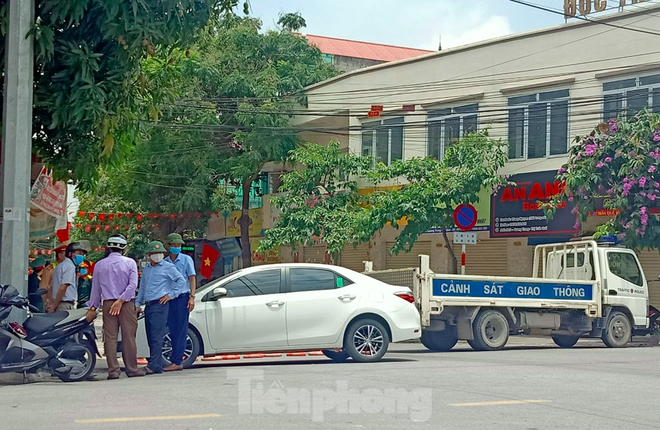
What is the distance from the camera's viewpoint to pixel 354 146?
106ft

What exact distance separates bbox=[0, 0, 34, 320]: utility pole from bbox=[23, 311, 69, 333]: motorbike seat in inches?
32.1

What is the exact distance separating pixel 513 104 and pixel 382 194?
4751 mm

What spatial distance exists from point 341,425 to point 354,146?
987 inches

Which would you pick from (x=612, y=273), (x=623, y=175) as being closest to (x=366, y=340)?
(x=612, y=273)

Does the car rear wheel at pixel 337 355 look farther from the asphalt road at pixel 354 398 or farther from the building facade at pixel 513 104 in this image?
the building facade at pixel 513 104

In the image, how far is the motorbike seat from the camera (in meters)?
11.1

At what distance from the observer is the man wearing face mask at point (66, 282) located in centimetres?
1391

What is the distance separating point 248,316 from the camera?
13531 millimetres

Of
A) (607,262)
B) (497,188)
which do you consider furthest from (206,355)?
(497,188)

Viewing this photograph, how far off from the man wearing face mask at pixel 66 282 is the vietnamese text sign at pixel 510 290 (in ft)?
21.3

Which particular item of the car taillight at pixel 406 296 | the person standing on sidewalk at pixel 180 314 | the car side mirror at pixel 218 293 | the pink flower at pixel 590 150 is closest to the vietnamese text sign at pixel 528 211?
the pink flower at pixel 590 150

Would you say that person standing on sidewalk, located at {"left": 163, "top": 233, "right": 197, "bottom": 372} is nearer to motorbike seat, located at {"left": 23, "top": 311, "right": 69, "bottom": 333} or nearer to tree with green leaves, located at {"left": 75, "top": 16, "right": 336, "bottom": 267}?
motorbike seat, located at {"left": 23, "top": 311, "right": 69, "bottom": 333}

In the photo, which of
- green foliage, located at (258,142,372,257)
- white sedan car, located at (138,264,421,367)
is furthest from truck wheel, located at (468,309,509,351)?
green foliage, located at (258,142,372,257)

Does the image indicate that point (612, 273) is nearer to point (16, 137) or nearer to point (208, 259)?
point (16, 137)
